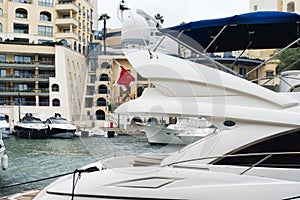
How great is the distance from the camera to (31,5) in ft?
174

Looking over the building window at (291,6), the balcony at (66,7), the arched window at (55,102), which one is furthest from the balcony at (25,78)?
the building window at (291,6)

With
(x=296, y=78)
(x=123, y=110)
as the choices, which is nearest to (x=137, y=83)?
(x=123, y=110)

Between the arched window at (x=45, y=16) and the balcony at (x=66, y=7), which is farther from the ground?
the balcony at (x=66, y=7)

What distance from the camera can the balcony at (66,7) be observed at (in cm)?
5272

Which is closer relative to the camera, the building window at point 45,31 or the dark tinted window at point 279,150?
the dark tinted window at point 279,150

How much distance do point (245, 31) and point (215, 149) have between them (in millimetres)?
2495

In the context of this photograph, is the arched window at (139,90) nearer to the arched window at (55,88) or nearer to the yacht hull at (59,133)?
the yacht hull at (59,133)

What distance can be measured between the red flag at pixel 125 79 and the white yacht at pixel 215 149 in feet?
3.16

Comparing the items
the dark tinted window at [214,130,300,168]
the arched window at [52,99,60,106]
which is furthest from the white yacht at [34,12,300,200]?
the arched window at [52,99,60,106]

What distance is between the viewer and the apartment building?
46.3 metres

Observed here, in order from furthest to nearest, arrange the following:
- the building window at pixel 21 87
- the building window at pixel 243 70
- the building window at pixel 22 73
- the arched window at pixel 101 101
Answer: the building window at pixel 22 73 < the building window at pixel 21 87 < the building window at pixel 243 70 < the arched window at pixel 101 101

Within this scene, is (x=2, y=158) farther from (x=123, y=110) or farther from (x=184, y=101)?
(x=184, y=101)

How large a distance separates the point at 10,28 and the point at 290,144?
52863 mm

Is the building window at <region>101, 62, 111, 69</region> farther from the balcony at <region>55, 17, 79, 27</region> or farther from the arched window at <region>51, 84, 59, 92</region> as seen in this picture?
the balcony at <region>55, 17, 79, 27</region>
